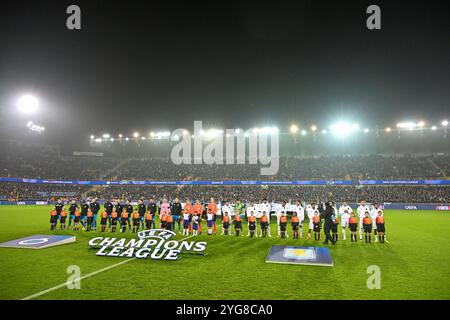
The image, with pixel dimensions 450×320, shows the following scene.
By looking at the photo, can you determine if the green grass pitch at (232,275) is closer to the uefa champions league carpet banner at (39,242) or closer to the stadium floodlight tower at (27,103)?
the uefa champions league carpet banner at (39,242)

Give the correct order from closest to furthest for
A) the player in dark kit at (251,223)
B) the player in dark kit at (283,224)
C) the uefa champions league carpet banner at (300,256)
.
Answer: the uefa champions league carpet banner at (300,256), the player in dark kit at (283,224), the player in dark kit at (251,223)

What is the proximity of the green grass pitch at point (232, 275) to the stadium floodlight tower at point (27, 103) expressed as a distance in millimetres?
50195

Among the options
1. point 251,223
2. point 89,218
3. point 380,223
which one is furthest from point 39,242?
point 380,223

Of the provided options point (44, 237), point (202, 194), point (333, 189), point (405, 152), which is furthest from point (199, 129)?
point (44, 237)

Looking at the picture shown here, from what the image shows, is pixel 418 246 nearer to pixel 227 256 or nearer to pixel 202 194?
pixel 227 256

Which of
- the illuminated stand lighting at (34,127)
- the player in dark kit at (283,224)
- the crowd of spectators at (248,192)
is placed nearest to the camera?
the player in dark kit at (283,224)

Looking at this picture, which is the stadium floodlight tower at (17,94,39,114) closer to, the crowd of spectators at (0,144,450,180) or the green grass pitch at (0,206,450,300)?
the crowd of spectators at (0,144,450,180)

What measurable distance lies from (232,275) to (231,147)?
51.7 meters

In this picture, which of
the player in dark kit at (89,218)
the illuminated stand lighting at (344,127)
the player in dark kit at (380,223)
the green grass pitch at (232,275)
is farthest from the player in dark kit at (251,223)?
the illuminated stand lighting at (344,127)

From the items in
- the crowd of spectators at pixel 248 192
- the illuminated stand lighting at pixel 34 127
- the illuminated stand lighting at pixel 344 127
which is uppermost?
the illuminated stand lighting at pixel 34 127

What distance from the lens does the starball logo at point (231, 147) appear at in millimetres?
55625

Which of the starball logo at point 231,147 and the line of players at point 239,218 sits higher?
the starball logo at point 231,147

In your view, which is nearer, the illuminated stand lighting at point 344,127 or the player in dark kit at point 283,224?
the player in dark kit at point 283,224
